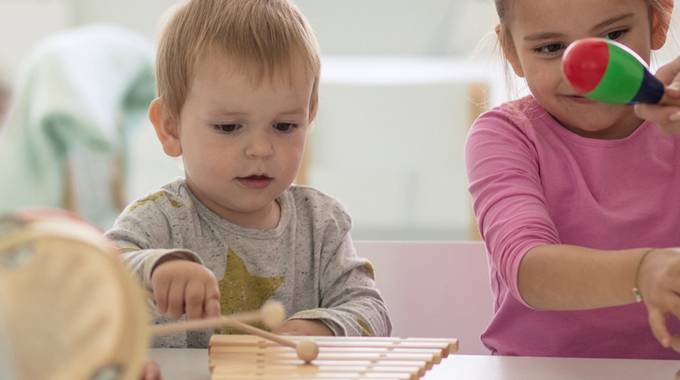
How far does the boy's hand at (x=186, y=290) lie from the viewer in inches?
32.9

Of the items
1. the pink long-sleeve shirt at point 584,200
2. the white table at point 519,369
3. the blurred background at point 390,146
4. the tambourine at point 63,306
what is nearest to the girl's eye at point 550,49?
the pink long-sleeve shirt at point 584,200

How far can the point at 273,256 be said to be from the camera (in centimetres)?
119

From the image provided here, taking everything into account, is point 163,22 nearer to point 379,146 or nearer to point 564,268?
point 564,268

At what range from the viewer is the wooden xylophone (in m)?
0.77

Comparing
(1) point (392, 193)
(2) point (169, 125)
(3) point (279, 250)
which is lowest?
(1) point (392, 193)

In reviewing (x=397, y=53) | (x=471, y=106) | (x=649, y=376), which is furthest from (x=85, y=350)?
(x=397, y=53)

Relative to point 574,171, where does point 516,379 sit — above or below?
below

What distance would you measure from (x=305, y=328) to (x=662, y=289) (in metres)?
0.39

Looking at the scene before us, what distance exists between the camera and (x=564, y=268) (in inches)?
36.9

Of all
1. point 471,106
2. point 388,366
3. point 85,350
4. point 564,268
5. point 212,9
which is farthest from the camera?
point 471,106

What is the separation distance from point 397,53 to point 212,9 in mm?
3035

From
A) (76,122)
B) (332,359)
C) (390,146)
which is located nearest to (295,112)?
(332,359)

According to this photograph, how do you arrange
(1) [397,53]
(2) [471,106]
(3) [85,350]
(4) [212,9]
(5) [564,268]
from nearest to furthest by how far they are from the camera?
(3) [85,350]
(5) [564,268]
(4) [212,9]
(2) [471,106]
(1) [397,53]

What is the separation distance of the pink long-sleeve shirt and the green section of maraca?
39cm
